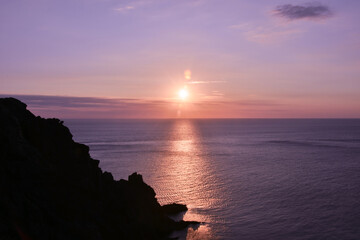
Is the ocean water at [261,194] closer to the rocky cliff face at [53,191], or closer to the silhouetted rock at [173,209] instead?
the silhouetted rock at [173,209]

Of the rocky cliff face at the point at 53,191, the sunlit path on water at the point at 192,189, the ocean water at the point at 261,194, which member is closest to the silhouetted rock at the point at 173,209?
the sunlit path on water at the point at 192,189

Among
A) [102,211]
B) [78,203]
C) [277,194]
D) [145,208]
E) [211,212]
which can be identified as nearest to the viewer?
[78,203]

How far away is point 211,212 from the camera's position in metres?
43.3

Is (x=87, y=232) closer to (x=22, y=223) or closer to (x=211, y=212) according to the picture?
(x=22, y=223)

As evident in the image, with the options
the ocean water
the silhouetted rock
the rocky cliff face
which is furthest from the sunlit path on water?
the rocky cliff face

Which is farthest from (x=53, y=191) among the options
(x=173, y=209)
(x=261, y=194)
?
(x=261, y=194)

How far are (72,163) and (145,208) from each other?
11.1 m

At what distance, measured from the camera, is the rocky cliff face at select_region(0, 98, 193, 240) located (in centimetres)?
2114

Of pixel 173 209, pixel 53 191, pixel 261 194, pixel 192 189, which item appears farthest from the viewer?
pixel 192 189

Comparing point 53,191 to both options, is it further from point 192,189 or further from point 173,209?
point 192,189

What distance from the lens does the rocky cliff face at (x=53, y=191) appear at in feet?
69.4

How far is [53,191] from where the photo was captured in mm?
24125

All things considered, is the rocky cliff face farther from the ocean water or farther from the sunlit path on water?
the ocean water

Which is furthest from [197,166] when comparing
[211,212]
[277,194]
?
[211,212]
